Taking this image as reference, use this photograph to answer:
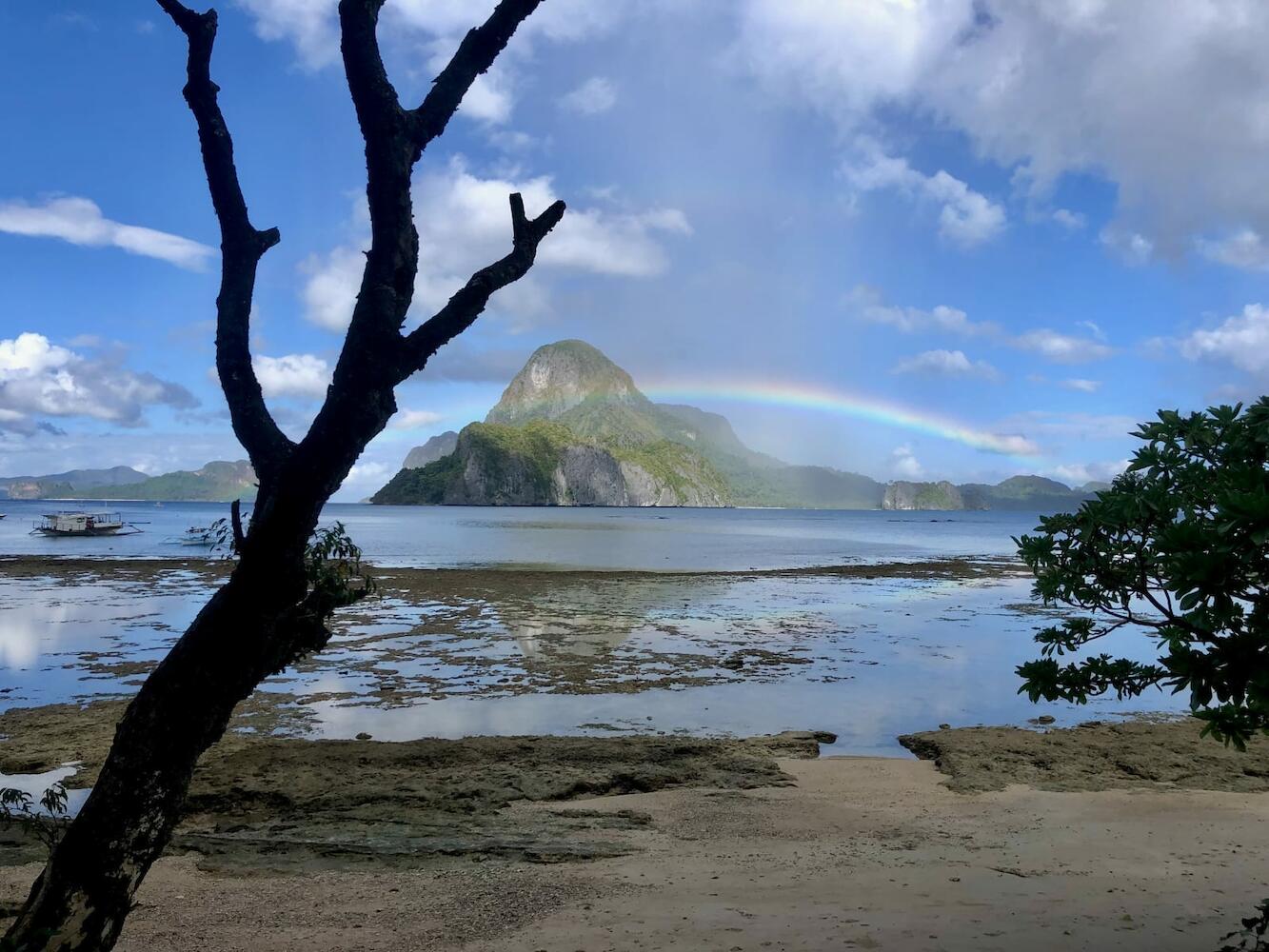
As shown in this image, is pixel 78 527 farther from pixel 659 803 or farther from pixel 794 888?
pixel 794 888

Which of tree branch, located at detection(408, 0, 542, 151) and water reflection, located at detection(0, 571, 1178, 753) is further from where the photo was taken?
water reflection, located at detection(0, 571, 1178, 753)

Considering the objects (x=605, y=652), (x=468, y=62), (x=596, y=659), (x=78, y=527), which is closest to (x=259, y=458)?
(x=468, y=62)

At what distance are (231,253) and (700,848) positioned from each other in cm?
695

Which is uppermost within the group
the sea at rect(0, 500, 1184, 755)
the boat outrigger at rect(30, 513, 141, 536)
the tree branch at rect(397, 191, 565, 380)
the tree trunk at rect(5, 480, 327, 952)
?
the tree branch at rect(397, 191, 565, 380)

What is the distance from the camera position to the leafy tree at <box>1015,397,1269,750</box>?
3.35 m

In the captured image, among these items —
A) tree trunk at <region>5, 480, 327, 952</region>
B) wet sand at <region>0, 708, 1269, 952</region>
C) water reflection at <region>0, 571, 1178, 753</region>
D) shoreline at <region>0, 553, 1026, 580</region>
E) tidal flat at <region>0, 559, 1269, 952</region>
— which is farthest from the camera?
shoreline at <region>0, 553, 1026, 580</region>

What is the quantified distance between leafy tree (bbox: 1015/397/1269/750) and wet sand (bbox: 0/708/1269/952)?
102 inches

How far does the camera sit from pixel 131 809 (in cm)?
438

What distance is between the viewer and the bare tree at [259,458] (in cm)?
435

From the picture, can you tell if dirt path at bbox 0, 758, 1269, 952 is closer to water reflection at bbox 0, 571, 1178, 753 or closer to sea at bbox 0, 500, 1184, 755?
sea at bbox 0, 500, 1184, 755

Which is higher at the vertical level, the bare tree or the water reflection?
the bare tree

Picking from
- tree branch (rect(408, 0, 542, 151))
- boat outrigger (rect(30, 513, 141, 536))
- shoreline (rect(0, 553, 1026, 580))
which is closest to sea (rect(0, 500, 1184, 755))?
shoreline (rect(0, 553, 1026, 580))

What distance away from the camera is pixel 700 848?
8414mm

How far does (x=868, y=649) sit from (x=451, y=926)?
1796 centimetres
